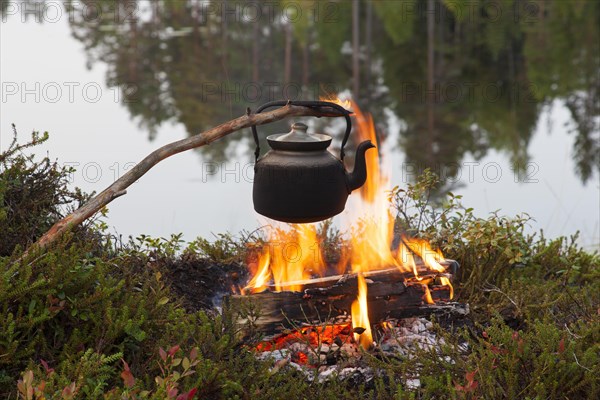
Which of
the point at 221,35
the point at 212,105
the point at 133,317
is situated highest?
the point at 221,35

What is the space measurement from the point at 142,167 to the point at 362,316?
1.76 m

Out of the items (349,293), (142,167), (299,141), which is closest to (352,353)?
(349,293)

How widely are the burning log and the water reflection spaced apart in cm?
959

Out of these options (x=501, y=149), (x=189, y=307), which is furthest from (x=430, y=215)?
(x=501, y=149)

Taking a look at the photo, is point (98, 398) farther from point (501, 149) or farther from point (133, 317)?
point (501, 149)

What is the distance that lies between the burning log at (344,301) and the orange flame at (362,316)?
31mm

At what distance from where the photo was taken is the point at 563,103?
756 inches

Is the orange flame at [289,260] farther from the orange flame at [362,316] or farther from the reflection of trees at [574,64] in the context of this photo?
the reflection of trees at [574,64]

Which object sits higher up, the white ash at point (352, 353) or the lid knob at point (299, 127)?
the lid knob at point (299, 127)

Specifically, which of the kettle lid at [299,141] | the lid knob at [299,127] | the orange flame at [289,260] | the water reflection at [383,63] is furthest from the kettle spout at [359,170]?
the water reflection at [383,63]

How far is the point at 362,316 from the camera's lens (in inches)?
197

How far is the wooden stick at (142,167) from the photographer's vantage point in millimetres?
4102

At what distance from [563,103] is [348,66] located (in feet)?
22.2

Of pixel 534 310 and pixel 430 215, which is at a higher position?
pixel 430 215
